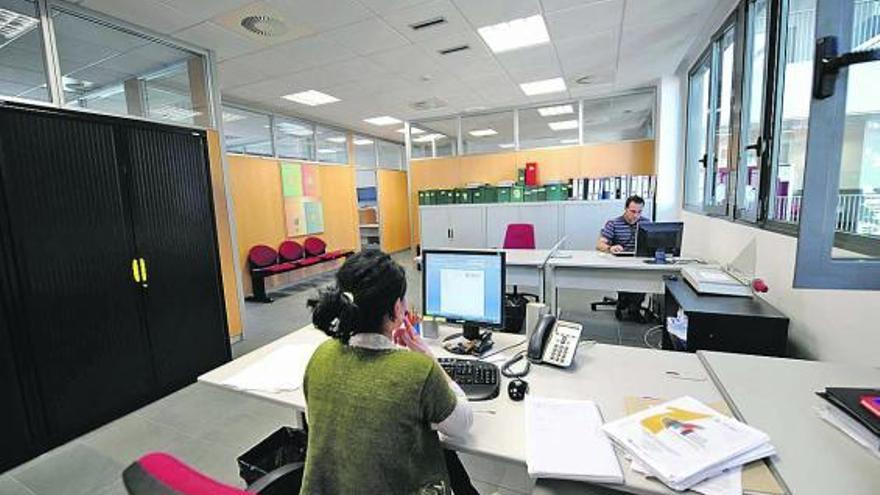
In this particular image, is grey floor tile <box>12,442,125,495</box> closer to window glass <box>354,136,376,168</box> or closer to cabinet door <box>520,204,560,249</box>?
cabinet door <box>520,204,560,249</box>

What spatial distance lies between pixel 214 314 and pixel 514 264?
9.00ft

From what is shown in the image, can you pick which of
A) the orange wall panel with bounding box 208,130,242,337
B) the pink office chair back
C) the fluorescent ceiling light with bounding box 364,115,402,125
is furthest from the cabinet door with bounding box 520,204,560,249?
the orange wall panel with bounding box 208,130,242,337

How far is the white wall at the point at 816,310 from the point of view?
1.53 meters

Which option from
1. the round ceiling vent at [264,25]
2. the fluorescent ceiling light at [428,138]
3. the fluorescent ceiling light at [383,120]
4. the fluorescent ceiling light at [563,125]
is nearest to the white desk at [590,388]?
the round ceiling vent at [264,25]

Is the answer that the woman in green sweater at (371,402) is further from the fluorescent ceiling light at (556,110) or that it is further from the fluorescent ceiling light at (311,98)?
the fluorescent ceiling light at (556,110)

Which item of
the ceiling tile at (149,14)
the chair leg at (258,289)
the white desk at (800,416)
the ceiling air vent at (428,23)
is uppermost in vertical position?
the ceiling air vent at (428,23)

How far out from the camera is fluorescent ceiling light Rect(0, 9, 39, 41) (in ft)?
8.86

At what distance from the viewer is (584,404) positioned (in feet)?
4.09

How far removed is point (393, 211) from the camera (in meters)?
9.91

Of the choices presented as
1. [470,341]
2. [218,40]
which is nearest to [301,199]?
[218,40]

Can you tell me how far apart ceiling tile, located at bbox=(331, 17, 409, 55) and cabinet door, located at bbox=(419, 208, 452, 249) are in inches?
114

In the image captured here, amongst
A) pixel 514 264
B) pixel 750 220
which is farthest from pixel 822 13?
pixel 514 264

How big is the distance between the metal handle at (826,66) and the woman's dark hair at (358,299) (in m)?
1.26

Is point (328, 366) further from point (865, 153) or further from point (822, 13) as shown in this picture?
point (865, 153)
